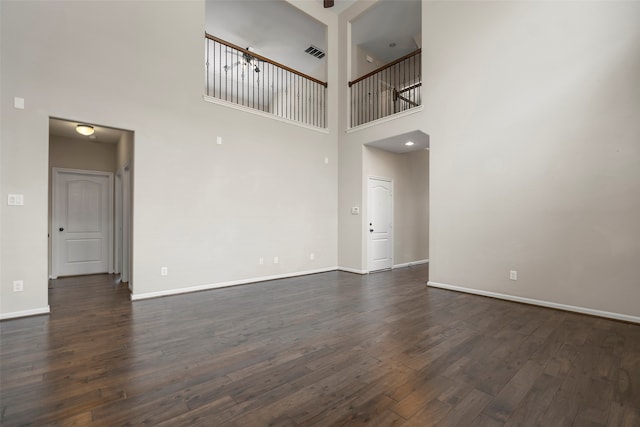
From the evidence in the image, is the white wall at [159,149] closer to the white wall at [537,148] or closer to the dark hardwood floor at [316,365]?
the dark hardwood floor at [316,365]

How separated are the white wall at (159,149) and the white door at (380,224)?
1199mm

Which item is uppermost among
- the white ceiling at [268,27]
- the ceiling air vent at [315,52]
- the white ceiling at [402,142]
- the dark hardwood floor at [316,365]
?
the white ceiling at [268,27]

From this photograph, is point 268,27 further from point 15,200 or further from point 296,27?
point 15,200

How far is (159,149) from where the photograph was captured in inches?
166

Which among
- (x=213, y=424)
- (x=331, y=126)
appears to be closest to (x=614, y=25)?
(x=331, y=126)

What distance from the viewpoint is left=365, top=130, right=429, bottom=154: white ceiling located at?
5392 mm

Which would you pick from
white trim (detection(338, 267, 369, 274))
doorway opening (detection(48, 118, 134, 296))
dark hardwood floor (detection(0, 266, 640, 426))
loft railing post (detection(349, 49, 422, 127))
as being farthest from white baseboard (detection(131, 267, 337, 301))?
loft railing post (detection(349, 49, 422, 127))

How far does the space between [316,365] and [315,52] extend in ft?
25.2

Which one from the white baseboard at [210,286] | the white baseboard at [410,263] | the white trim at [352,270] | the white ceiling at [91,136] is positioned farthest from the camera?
the white baseboard at [410,263]

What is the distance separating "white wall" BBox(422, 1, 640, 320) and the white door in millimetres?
1568

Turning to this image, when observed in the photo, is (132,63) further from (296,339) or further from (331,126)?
(296,339)

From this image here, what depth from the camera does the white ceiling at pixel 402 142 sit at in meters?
5.39

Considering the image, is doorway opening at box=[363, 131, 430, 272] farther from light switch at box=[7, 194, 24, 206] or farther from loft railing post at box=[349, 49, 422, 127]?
light switch at box=[7, 194, 24, 206]

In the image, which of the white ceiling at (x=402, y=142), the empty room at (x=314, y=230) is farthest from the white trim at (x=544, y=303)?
the white ceiling at (x=402, y=142)
